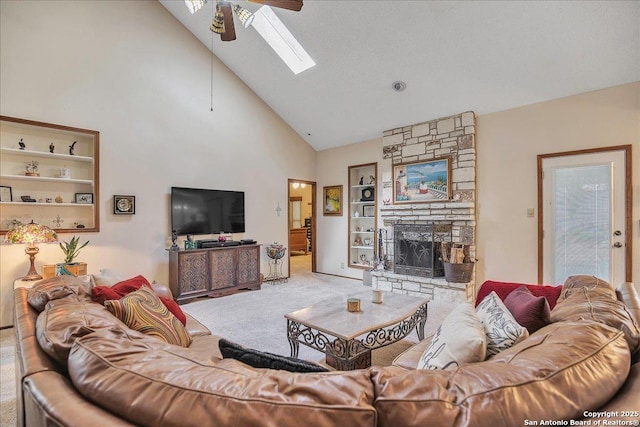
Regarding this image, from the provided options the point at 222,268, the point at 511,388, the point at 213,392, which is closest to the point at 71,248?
the point at 222,268

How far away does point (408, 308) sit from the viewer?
271 cm

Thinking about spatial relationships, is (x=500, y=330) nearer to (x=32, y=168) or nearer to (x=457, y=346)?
(x=457, y=346)

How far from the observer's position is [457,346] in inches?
48.6

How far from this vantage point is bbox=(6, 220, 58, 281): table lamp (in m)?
3.29

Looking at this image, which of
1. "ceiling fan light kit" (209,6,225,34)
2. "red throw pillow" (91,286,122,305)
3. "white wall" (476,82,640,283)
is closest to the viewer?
"red throw pillow" (91,286,122,305)

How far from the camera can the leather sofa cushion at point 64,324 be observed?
1032mm

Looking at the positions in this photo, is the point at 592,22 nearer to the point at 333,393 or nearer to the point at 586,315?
the point at 586,315

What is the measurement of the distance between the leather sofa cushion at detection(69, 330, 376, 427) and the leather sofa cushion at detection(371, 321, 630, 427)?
0.23ft

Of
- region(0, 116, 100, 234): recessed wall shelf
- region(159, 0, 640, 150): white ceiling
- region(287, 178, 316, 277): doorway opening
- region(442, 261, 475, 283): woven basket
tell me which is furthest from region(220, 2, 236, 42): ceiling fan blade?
region(287, 178, 316, 277): doorway opening

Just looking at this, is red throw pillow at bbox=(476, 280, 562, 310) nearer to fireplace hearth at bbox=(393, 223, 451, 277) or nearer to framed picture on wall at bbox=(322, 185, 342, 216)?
fireplace hearth at bbox=(393, 223, 451, 277)

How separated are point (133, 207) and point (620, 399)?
202 inches

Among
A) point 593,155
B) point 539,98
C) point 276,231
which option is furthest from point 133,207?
point 593,155

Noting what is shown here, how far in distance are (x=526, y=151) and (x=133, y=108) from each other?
220 inches

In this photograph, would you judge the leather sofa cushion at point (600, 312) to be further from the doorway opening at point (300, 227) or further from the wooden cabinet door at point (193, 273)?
the doorway opening at point (300, 227)
